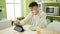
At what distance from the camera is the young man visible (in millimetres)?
2487

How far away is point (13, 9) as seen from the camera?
14.7ft

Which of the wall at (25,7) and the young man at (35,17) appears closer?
the young man at (35,17)

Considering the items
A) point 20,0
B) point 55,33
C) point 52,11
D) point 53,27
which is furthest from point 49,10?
point 55,33

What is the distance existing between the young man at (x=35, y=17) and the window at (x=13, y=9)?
178 cm

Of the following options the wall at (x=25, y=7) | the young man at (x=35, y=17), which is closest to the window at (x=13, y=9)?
the wall at (x=25, y=7)

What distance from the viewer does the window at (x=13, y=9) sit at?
428cm

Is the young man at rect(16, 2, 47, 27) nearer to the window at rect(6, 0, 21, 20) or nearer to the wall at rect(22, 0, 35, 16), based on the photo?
the window at rect(6, 0, 21, 20)

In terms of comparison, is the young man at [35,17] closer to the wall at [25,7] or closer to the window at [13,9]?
the window at [13,9]

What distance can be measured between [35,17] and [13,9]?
204 cm

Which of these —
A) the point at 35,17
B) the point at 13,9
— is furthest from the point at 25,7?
the point at 35,17

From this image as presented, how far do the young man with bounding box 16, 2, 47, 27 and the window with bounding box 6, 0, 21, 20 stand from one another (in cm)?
178

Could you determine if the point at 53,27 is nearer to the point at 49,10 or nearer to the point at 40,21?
the point at 40,21

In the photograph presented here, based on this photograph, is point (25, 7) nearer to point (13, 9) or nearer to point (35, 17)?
point (13, 9)

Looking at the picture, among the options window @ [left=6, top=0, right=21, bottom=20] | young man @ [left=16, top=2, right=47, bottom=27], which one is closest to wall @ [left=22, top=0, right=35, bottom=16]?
window @ [left=6, top=0, right=21, bottom=20]
